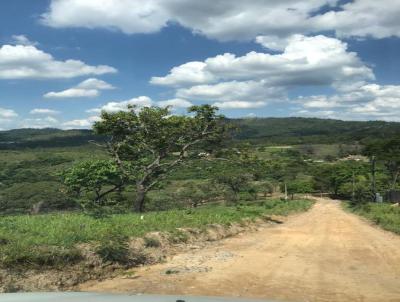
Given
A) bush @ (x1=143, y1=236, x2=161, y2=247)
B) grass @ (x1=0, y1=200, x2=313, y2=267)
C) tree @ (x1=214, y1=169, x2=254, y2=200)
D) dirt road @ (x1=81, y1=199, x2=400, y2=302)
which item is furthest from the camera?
tree @ (x1=214, y1=169, x2=254, y2=200)

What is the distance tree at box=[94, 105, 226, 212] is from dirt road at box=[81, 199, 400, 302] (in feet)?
46.1

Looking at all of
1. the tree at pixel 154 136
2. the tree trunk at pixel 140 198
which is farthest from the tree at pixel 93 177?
the tree trunk at pixel 140 198

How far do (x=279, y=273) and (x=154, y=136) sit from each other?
21515 millimetres

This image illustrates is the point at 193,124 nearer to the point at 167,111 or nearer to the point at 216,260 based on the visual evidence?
the point at 167,111

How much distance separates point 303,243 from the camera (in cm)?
1892

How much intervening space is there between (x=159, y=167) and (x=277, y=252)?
17668 mm

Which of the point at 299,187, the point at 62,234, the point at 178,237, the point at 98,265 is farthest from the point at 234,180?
the point at 98,265

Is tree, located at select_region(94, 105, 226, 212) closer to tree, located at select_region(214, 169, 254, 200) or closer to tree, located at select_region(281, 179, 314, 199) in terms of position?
tree, located at select_region(214, 169, 254, 200)

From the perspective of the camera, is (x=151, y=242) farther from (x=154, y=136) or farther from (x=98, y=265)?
(x=154, y=136)

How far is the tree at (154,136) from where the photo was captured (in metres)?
31.8

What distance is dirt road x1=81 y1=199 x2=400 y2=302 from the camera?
10.3m

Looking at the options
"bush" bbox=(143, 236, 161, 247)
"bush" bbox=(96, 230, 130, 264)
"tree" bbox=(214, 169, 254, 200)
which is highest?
"bush" bbox=(96, 230, 130, 264)

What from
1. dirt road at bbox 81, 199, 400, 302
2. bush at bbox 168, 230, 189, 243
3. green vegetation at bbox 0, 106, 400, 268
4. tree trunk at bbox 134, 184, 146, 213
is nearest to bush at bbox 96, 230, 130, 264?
green vegetation at bbox 0, 106, 400, 268

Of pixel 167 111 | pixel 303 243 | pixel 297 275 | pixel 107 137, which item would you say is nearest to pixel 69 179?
pixel 107 137
